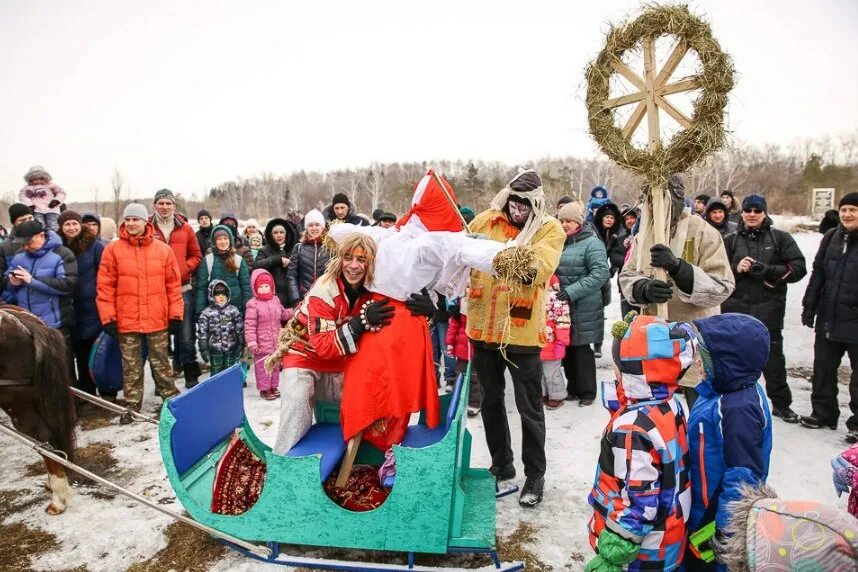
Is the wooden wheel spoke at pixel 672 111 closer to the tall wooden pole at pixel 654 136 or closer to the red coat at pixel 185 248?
the tall wooden pole at pixel 654 136

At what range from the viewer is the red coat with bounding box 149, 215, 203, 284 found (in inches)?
246

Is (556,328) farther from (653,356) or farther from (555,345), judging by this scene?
(653,356)

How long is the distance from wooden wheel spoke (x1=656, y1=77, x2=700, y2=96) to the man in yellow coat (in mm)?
846

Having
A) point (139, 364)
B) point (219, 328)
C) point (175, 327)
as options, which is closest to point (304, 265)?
point (219, 328)

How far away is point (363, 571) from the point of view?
278 centimetres

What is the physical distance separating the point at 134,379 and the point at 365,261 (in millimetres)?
3601

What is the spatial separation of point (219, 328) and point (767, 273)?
5606 millimetres

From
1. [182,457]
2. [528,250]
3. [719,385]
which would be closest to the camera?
[719,385]

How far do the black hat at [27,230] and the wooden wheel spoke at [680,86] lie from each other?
531 centimetres

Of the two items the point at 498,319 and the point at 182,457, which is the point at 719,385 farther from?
the point at 182,457

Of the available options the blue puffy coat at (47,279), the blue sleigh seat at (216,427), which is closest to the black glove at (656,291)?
the blue sleigh seat at (216,427)

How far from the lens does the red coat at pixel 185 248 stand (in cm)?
625

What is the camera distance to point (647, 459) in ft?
6.28

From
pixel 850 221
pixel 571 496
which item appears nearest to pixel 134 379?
pixel 571 496
